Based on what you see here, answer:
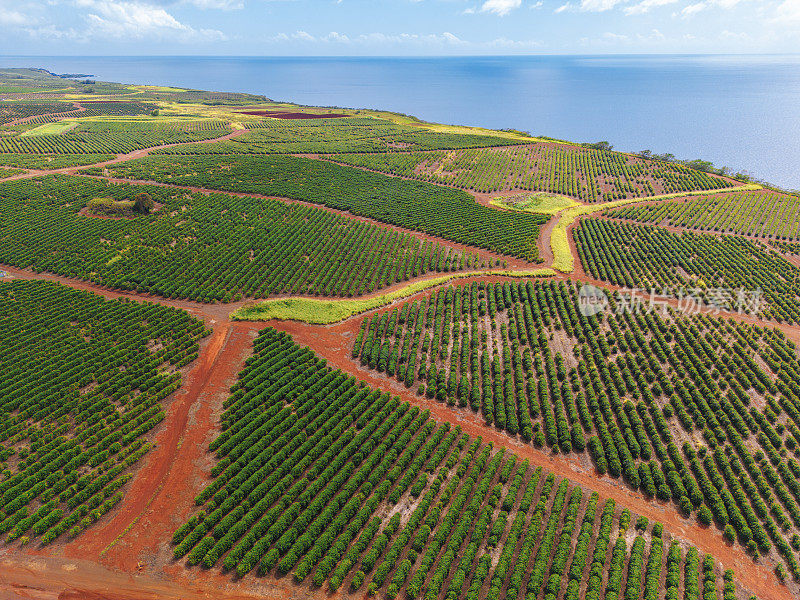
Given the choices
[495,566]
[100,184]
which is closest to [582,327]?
[495,566]

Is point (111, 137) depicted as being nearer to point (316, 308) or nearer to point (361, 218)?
point (361, 218)

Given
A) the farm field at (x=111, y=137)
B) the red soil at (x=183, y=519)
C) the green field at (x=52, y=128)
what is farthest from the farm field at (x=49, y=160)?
the red soil at (x=183, y=519)

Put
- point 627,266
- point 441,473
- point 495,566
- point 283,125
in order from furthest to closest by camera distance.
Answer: point 283,125 < point 627,266 < point 441,473 < point 495,566

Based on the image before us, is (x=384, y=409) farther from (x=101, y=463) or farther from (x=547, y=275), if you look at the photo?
(x=547, y=275)

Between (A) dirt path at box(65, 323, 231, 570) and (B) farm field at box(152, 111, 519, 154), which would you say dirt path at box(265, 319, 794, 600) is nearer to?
(A) dirt path at box(65, 323, 231, 570)

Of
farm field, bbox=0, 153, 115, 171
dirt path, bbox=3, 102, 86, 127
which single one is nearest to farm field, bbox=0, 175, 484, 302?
farm field, bbox=0, 153, 115, 171
